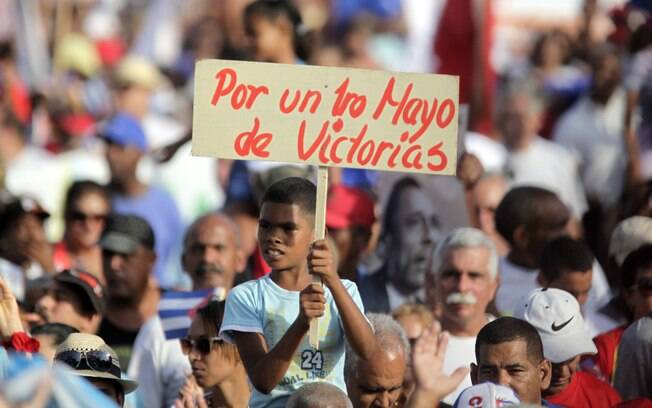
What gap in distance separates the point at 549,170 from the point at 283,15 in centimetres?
277

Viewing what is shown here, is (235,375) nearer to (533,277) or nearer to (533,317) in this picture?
(533,317)

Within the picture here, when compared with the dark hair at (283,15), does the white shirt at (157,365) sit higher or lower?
lower

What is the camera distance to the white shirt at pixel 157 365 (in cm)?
913

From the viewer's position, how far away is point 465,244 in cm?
916

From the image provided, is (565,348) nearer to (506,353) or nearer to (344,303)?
(506,353)

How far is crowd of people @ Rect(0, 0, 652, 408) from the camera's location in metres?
7.26

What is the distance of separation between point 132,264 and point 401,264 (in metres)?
1.42

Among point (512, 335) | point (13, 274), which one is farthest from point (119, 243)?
point (512, 335)

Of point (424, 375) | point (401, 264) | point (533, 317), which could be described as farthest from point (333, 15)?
point (424, 375)

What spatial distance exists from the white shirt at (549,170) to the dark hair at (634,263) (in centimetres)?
382

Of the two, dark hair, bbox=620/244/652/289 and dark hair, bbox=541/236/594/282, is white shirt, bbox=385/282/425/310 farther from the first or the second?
dark hair, bbox=620/244/652/289

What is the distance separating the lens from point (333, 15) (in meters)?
18.9

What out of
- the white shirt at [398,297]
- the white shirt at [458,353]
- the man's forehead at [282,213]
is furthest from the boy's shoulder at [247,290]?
the white shirt at [398,297]

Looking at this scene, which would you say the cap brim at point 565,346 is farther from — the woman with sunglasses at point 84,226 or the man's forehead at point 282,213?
the woman with sunglasses at point 84,226
